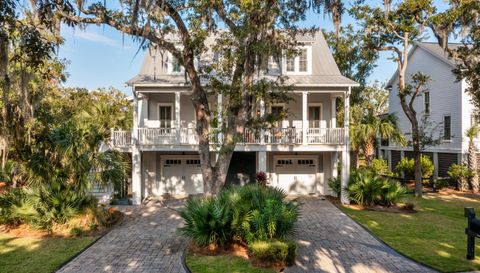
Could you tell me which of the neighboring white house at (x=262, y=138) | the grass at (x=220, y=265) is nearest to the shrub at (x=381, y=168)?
the neighboring white house at (x=262, y=138)

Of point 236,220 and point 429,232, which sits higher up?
point 236,220

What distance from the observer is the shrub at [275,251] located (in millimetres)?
6902

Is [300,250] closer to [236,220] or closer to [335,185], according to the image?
[236,220]

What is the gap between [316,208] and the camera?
13688 mm

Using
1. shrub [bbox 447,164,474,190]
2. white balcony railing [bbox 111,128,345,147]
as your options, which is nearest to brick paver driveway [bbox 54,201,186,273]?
white balcony railing [bbox 111,128,345,147]

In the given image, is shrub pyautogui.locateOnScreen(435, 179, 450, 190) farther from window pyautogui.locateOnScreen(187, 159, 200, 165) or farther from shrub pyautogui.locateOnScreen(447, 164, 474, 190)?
window pyautogui.locateOnScreen(187, 159, 200, 165)

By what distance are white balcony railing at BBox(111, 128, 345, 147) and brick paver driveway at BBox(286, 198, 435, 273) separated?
4.55 metres

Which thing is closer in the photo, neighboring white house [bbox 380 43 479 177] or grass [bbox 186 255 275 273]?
grass [bbox 186 255 275 273]

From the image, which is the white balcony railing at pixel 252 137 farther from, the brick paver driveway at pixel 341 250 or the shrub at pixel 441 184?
the shrub at pixel 441 184

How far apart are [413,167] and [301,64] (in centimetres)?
1114

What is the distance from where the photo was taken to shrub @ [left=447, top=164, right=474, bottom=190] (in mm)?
18172

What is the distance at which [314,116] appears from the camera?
1734 centimetres

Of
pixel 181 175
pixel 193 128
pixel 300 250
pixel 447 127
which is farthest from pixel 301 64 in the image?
pixel 300 250

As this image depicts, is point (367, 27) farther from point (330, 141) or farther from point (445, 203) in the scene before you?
point (445, 203)
